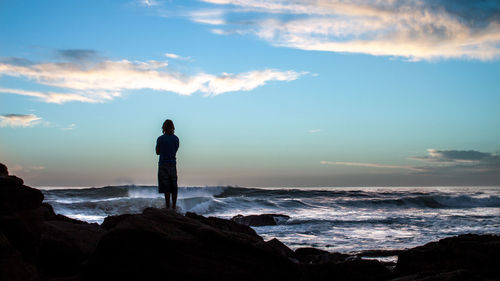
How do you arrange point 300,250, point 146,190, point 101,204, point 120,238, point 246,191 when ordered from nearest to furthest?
1. point 120,238
2. point 300,250
3. point 101,204
4. point 146,190
5. point 246,191

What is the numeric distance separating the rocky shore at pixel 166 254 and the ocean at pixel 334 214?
3.36 metres

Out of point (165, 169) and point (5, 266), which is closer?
point (5, 266)

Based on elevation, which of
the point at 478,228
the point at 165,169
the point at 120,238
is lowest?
the point at 478,228

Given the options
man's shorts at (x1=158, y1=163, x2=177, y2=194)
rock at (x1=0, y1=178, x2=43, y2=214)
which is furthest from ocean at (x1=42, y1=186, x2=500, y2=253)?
rock at (x1=0, y1=178, x2=43, y2=214)

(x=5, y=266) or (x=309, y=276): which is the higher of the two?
(x=5, y=266)

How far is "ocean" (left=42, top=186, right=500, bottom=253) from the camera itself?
10.7m

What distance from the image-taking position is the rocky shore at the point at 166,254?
3881 mm

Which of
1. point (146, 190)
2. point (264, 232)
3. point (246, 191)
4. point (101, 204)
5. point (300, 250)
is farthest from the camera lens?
point (246, 191)

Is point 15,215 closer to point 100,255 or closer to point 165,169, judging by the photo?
point 100,255

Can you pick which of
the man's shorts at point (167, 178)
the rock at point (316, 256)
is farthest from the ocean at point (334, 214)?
the man's shorts at point (167, 178)

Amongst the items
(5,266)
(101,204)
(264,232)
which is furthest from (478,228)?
(101,204)

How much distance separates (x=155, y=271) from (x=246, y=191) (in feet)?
110

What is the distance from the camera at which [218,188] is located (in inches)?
1464

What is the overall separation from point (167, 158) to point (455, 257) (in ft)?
18.1
